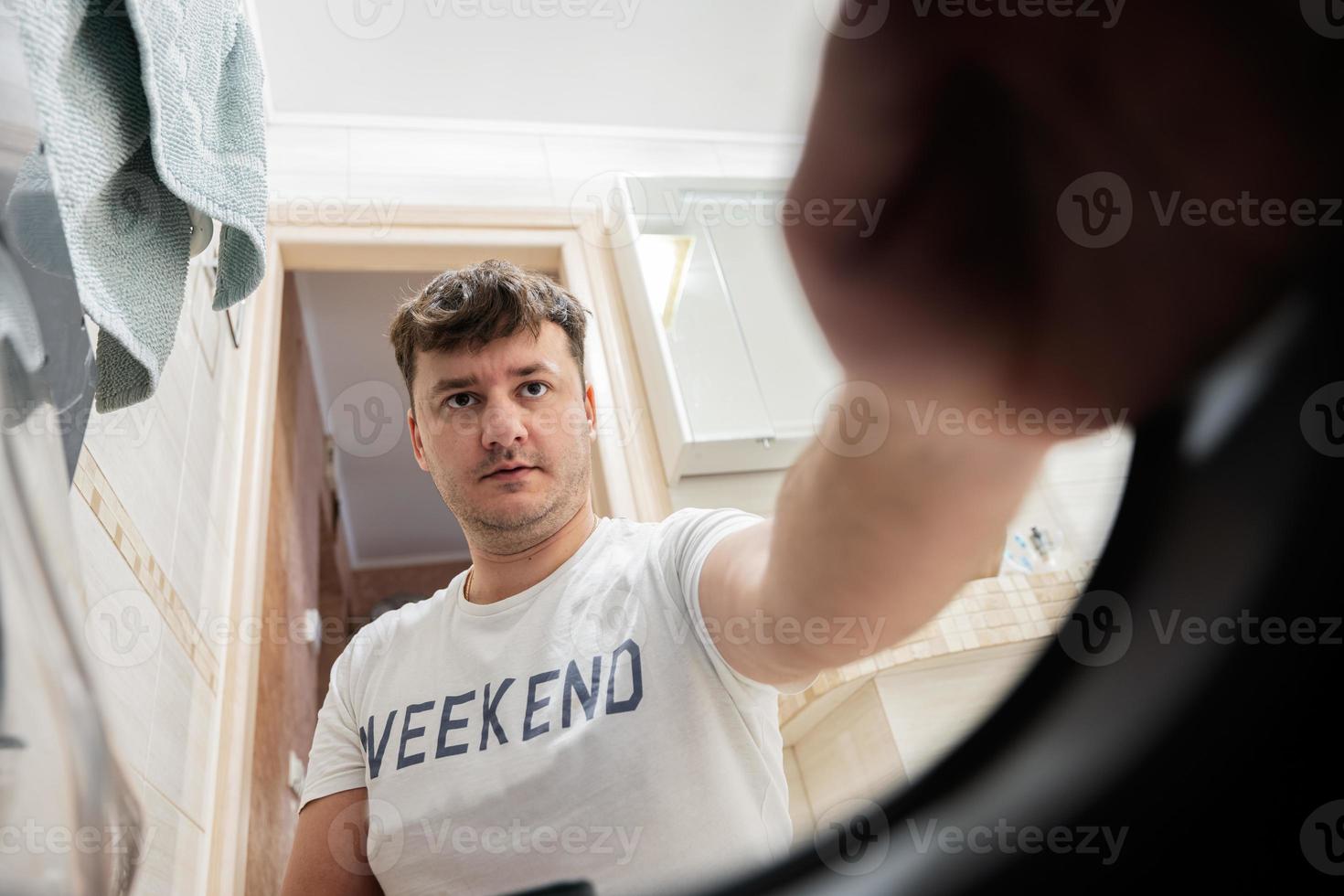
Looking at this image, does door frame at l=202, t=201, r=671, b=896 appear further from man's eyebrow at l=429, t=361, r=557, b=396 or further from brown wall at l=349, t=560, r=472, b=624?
brown wall at l=349, t=560, r=472, b=624

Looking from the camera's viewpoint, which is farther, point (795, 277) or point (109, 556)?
point (109, 556)

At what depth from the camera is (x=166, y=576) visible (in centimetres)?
63

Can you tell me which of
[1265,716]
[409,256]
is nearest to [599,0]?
[409,256]

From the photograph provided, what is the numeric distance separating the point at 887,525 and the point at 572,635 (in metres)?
0.40

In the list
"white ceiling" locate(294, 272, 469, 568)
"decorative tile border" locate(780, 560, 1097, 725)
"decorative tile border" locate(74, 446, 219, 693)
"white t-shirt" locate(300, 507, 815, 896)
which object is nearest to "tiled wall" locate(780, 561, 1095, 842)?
"decorative tile border" locate(780, 560, 1097, 725)

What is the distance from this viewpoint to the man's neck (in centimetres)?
62

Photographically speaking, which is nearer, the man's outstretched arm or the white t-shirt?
the man's outstretched arm

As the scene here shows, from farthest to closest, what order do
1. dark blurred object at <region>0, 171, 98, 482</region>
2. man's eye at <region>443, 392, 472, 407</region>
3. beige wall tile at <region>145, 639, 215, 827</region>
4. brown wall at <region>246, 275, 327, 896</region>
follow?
brown wall at <region>246, 275, 327, 896</region> < man's eye at <region>443, 392, 472, 407</region> < beige wall tile at <region>145, 639, 215, 827</region> < dark blurred object at <region>0, 171, 98, 482</region>

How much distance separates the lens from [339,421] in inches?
62.0

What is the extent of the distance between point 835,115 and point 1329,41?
6 centimetres

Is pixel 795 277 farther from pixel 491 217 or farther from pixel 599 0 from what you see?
pixel 599 0

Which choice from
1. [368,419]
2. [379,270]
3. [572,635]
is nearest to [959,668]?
[572,635]

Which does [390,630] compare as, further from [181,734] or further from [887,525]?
[887,525]

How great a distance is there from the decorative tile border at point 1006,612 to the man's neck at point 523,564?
44 centimetres
